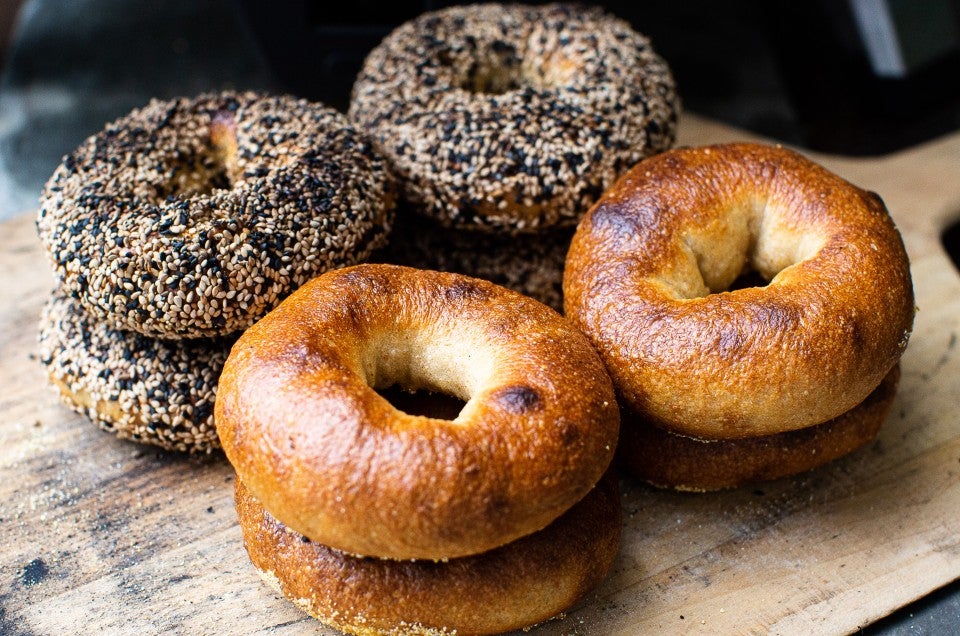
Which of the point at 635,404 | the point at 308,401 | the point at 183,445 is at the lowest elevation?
the point at 183,445

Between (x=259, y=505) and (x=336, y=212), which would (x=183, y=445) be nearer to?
(x=259, y=505)

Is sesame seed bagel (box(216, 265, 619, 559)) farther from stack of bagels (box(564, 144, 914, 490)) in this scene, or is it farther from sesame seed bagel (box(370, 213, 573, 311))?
sesame seed bagel (box(370, 213, 573, 311))

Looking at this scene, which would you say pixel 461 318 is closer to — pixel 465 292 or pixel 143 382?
pixel 465 292

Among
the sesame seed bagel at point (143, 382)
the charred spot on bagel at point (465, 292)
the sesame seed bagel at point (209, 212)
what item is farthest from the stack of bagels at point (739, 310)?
the sesame seed bagel at point (143, 382)

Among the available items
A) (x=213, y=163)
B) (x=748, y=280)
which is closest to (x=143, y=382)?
(x=213, y=163)

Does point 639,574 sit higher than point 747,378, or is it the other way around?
point 747,378

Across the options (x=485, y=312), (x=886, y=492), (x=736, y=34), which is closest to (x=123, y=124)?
(x=485, y=312)
